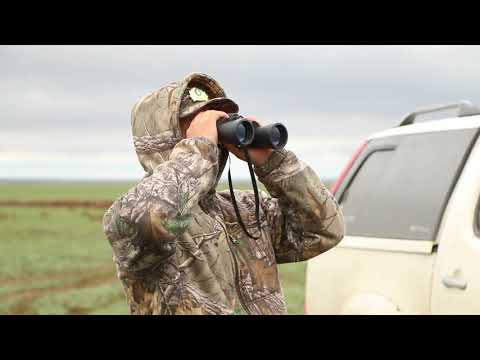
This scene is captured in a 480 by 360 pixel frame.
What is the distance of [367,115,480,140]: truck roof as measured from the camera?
175 inches

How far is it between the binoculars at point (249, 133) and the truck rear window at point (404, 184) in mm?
1786

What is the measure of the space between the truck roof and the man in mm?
1704

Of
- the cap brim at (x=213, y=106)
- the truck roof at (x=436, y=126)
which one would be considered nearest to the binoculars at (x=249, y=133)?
the cap brim at (x=213, y=106)

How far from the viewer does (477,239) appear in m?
4.01

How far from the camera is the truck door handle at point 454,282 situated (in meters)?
3.92

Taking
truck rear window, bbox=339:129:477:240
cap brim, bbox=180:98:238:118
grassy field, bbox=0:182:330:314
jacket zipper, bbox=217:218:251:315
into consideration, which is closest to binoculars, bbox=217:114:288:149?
cap brim, bbox=180:98:238:118

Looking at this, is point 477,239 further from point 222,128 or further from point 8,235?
point 8,235

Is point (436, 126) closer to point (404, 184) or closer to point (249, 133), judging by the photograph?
point (404, 184)

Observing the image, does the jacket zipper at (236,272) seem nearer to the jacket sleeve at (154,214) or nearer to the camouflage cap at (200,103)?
the jacket sleeve at (154,214)

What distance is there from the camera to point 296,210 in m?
3.02

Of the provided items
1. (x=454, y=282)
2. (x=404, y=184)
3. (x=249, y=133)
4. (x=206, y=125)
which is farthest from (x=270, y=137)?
(x=404, y=184)

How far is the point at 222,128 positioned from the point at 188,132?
14cm

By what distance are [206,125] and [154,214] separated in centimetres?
48

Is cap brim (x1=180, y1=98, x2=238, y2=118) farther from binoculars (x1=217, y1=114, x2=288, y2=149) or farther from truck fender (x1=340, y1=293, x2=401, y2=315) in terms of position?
truck fender (x1=340, y1=293, x2=401, y2=315)
